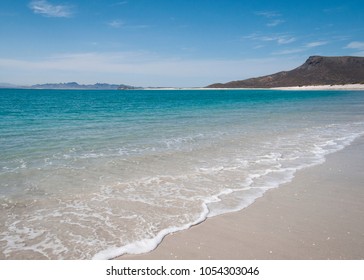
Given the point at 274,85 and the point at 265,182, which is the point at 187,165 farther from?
the point at 274,85

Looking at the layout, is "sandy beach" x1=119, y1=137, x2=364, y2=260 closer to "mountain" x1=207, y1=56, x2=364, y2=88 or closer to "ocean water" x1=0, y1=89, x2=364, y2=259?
"ocean water" x1=0, y1=89, x2=364, y2=259

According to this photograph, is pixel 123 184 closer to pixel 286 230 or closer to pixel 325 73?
pixel 286 230

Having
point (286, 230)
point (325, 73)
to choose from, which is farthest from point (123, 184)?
point (325, 73)

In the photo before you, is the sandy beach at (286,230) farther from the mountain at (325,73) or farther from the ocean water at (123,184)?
the mountain at (325,73)

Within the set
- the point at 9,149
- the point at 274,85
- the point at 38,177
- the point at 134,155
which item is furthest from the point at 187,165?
the point at 274,85

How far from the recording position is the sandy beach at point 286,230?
4.36 metres

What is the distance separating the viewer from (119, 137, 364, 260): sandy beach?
4359 mm

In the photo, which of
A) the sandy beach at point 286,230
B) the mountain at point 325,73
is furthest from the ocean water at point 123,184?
the mountain at point 325,73

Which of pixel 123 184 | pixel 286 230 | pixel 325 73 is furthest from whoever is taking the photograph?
pixel 325 73

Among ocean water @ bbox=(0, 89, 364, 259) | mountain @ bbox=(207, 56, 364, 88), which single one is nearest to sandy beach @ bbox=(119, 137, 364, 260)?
ocean water @ bbox=(0, 89, 364, 259)

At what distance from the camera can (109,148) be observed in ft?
39.3

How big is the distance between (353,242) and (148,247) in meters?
3.42

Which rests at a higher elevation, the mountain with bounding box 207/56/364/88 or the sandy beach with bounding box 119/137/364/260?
the mountain with bounding box 207/56/364/88

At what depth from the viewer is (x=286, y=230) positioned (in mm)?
5016
